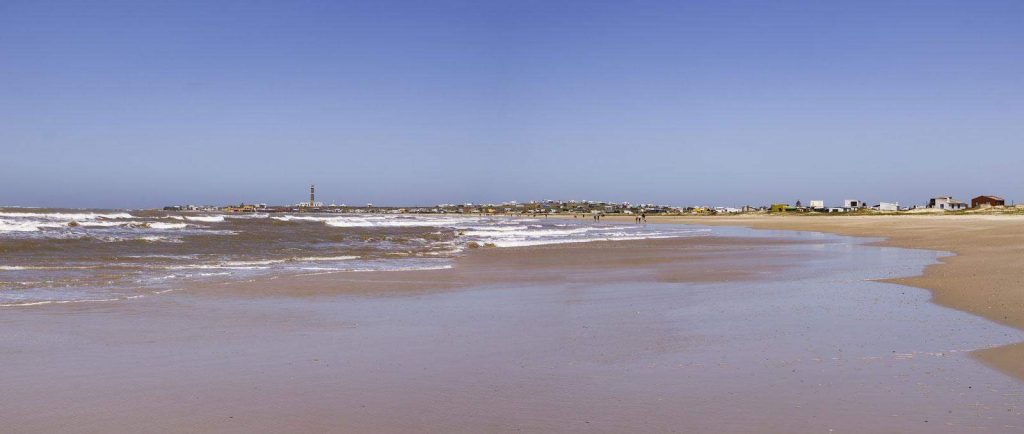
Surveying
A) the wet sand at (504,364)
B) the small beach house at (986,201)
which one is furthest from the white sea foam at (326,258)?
the small beach house at (986,201)

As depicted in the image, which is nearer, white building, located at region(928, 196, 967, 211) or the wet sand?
the wet sand

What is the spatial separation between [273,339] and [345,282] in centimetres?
581

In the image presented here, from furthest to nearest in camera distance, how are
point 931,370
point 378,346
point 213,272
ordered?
1. point 213,272
2. point 378,346
3. point 931,370

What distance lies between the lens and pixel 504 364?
6.09 m

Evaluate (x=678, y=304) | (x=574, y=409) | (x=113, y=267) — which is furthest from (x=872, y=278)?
(x=113, y=267)

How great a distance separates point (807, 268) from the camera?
53.5ft

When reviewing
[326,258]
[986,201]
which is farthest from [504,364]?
[986,201]

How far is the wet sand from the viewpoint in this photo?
4.55 metres

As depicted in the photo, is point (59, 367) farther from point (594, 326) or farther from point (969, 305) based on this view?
point (969, 305)

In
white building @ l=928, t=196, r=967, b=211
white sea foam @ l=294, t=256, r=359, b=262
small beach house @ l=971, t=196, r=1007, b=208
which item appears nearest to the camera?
white sea foam @ l=294, t=256, r=359, b=262

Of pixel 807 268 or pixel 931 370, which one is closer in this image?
pixel 931 370

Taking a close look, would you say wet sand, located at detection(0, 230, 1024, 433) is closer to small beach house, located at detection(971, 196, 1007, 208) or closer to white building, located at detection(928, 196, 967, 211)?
small beach house, located at detection(971, 196, 1007, 208)

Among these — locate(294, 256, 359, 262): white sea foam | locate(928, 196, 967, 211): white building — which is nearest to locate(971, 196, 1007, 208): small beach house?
locate(928, 196, 967, 211): white building

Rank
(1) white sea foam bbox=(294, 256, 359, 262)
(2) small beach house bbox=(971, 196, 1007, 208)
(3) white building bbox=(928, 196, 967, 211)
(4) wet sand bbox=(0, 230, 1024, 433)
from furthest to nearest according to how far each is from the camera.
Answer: (3) white building bbox=(928, 196, 967, 211) → (2) small beach house bbox=(971, 196, 1007, 208) → (1) white sea foam bbox=(294, 256, 359, 262) → (4) wet sand bbox=(0, 230, 1024, 433)
